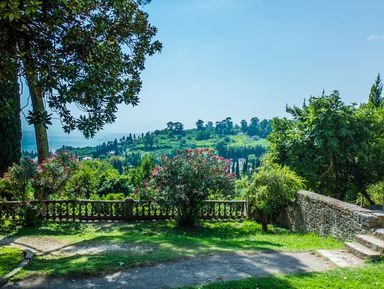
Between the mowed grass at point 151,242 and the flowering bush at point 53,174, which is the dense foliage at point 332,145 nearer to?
the mowed grass at point 151,242

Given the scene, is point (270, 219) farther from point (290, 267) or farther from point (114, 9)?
point (114, 9)

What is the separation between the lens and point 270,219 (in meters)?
15.6

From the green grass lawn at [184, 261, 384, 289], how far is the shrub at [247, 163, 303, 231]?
6.26 meters

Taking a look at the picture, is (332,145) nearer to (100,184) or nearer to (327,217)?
(327,217)

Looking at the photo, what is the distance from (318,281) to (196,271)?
93.8 inches

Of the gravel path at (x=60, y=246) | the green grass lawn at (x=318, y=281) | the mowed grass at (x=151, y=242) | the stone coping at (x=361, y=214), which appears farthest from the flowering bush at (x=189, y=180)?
the green grass lawn at (x=318, y=281)

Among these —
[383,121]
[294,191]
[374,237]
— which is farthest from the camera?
[383,121]

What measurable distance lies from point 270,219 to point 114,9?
35.4 feet

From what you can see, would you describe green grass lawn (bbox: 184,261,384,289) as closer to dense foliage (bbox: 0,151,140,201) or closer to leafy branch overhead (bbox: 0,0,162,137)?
leafy branch overhead (bbox: 0,0,162,137)

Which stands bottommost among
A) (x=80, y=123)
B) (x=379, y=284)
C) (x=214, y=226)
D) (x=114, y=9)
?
(x=214, y=226)

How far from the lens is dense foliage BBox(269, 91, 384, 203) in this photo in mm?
16641

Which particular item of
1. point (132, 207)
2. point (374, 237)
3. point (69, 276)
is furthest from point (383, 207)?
point (69, 276)

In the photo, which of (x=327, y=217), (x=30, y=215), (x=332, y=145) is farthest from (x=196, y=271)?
(x=332, y=145)

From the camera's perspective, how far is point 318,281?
6402mm
